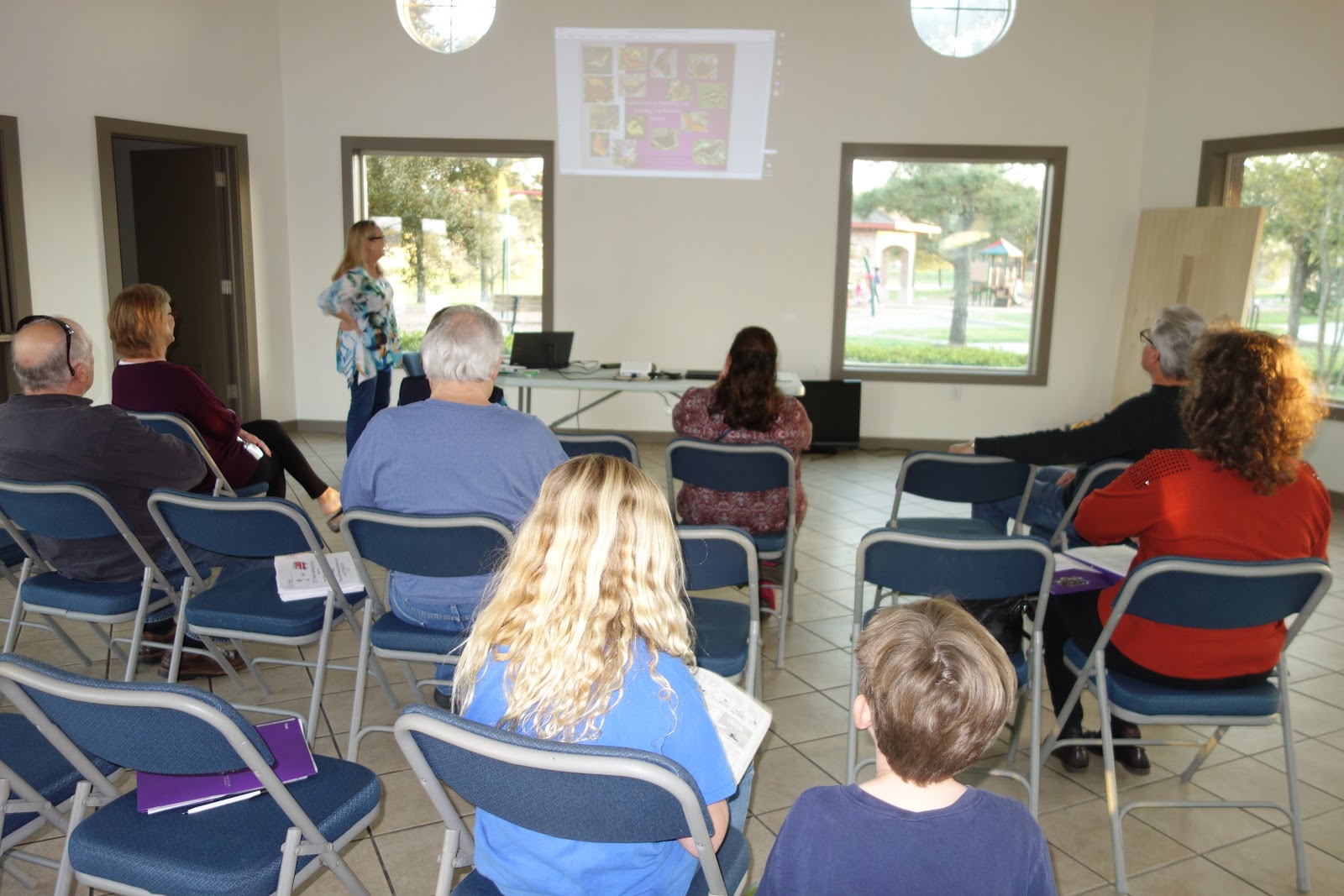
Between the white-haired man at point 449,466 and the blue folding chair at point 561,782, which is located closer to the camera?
the blue folding chair at point 561,782

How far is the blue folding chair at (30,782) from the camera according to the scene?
1.76m

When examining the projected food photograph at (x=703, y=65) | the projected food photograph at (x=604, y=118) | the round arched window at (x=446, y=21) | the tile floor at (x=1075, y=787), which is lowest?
the tile floor at (x=1075, y=787)

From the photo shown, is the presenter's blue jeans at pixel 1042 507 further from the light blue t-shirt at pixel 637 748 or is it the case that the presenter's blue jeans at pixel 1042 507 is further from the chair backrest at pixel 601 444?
the light blue t-shirt at pixel 637 748

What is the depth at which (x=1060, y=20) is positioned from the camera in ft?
22.8

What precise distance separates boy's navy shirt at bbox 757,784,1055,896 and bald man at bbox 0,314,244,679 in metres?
2.32

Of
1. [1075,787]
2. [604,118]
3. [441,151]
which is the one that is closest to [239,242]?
[441,151]

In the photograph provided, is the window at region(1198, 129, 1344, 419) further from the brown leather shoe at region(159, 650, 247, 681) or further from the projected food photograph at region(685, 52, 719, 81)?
the brown leather shoe at region(159, 650, 247, 681)

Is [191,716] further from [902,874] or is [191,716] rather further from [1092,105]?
[1092,105]

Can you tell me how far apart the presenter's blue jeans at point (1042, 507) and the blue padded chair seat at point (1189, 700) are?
121 cm

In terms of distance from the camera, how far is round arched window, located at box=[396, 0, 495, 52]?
7.06 metres

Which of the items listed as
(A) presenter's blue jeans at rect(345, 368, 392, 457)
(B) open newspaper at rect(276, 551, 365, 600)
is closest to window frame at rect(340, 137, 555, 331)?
(A) presenter's blue jeans at rect(345, 368, 392, 457)

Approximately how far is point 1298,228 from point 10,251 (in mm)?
7580

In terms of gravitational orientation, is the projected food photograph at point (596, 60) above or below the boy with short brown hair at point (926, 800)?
above

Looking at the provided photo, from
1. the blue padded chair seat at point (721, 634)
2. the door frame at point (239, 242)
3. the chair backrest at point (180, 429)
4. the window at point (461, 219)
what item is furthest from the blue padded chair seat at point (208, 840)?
the window at point (461, 219)
